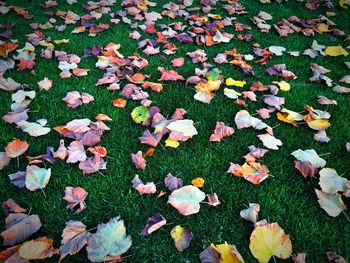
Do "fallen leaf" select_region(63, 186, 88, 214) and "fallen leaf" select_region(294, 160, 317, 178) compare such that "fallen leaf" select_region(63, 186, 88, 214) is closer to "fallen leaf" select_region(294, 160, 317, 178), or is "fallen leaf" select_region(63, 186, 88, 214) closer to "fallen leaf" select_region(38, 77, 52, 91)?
"fallen leaf" select_region(38, 77, 52, 91)

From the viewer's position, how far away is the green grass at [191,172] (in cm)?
145

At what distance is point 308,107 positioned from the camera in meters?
2.19

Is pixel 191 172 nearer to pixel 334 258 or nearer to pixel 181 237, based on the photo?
pixel 181 237

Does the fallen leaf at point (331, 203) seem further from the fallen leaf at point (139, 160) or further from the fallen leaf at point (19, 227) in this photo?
the fallen leaf at point (19, 227)

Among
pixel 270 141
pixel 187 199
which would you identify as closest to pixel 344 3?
pixel 270 141

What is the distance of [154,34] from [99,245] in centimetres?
238

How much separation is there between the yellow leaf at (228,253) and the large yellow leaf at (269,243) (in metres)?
0.09

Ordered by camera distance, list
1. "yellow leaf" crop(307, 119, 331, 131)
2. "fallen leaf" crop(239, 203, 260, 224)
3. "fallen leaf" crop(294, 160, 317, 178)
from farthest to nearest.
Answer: "yellow leaf" crop(307, 119, 331, 131) < "fallen leaf" crop(294, 160, 317, 178) < "fallen leaf" crop(239, 203, 260, 224)

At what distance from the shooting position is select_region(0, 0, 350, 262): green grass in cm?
145

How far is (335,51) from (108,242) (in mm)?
2748

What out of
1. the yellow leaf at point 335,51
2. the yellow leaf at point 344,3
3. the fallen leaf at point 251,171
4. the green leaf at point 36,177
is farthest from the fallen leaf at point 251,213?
the yellow leaf at point 344,3

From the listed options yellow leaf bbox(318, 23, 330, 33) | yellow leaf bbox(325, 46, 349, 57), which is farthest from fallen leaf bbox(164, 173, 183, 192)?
yellow leaf bbox(318, 23, 330, 33)

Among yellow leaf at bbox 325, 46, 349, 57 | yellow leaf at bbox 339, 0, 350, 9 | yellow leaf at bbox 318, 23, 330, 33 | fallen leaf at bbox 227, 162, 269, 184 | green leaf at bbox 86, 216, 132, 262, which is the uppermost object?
yellow leaf at bbox 339, 0, 350, 9

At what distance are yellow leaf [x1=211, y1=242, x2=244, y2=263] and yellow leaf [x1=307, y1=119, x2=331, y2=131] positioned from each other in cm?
113
